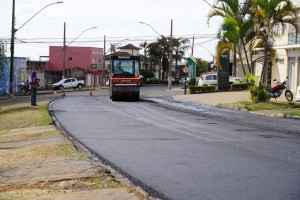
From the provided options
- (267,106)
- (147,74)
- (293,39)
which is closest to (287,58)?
(293,39)

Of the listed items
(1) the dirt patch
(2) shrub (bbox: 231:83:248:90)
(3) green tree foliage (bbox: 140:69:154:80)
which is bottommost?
(1) the dirt patch

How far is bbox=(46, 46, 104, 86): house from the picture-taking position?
83062 mm

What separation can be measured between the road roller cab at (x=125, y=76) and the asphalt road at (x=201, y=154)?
Result: 1286 cm

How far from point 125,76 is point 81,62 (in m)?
58.6

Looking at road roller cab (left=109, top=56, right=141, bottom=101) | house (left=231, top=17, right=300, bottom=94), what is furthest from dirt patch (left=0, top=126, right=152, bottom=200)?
house (left=231, top=17, right=300, bottom=94)

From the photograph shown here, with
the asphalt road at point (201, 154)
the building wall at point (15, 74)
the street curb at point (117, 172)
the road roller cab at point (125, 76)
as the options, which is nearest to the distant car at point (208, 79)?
the road roller cab at point (125, 76)

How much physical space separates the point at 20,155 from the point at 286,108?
16174 mm

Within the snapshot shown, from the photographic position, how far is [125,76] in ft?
104

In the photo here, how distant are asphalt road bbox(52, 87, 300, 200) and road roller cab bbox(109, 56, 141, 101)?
42.2 ft

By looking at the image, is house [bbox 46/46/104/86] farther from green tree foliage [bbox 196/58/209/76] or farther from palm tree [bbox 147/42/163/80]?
green tree foliage [bbox 196/58/209/76]

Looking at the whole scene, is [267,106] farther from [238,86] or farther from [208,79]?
[208,79]

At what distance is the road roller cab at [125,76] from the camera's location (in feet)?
103

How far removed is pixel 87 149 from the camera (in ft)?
38.0

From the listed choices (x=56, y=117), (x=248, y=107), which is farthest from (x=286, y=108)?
(x=56, y=117)
